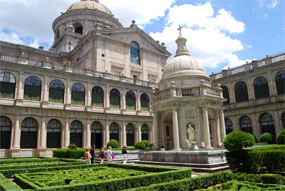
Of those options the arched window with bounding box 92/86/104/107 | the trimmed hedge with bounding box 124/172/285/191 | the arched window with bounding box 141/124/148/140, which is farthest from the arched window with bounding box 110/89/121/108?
the trimmed hedge with bounding box 124/172/285/191

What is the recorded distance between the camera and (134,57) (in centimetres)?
4878

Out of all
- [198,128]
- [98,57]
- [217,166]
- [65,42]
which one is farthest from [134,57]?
[217,166]

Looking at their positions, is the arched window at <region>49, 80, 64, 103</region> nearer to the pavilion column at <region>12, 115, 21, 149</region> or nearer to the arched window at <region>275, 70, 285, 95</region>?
the pavilion column at <region>12, 115, 21, 149</region>

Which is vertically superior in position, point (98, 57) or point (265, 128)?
point (98, 57)

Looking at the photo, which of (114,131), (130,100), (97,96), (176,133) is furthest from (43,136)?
(176,133)

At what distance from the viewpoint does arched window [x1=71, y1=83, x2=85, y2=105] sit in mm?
35781

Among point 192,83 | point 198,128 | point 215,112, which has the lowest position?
point 198,128

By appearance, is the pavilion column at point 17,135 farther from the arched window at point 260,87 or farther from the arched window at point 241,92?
the arched window at point 260,87

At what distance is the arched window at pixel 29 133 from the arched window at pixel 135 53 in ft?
79.1

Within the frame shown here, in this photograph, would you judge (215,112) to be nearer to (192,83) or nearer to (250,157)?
(192,83)

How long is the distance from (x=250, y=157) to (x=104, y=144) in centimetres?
2784

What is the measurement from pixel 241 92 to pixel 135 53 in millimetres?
23105

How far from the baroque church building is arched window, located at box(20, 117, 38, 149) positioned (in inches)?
5.0

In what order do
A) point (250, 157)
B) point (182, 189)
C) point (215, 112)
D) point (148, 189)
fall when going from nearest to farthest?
point (148, 189) < point (182, 189) < point (250, 157) < point (215, 112)
